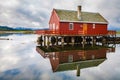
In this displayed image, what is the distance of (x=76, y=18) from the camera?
37.9m

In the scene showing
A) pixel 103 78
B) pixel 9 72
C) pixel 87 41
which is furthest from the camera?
pixel 87 41

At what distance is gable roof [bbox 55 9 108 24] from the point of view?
3657 centimetres

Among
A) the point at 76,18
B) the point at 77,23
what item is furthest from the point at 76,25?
the point at 76,18

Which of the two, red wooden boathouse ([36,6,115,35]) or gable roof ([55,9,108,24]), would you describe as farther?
gable roof ([55,9,108,24])

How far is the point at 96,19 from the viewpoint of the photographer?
133ft

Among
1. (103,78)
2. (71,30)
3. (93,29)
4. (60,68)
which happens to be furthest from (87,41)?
(103,78)

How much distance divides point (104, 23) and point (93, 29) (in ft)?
10.2

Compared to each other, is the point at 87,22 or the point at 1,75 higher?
the point at 87,22

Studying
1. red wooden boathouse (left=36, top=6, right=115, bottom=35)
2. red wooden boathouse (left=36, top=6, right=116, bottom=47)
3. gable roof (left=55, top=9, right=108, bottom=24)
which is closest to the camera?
red wooden boathouse (left=36, top=6, right=116, bottom=47)

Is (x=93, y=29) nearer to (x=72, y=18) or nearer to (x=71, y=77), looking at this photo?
(x=72, y=18)

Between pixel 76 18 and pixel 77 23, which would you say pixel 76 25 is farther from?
pixel 76 18

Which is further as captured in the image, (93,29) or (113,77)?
(93,29)

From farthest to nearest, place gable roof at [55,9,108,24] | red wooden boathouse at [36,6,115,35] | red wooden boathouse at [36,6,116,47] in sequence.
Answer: gable roof at [55,9,108,24] < red wooden boathouse at [36,6,115,35] < red wooden boathouse at [36,6,116,47]

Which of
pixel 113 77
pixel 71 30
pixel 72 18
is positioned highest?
pixel 72 18
